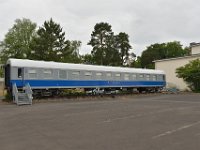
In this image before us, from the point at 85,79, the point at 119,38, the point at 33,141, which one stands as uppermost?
the point at 119,38

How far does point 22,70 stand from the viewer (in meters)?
27.8

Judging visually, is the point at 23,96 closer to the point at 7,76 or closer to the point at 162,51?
the point at 7,76

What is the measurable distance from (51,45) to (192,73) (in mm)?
31538

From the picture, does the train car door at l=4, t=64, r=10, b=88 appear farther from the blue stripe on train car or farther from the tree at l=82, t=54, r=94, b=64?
the tree at l=82, t=54, r=94, b=64

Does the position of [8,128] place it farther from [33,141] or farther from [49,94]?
[49,94]

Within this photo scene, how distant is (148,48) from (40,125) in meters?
92.8

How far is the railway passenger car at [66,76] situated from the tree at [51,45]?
90.4 feet

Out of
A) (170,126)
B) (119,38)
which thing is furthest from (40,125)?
(119,38)

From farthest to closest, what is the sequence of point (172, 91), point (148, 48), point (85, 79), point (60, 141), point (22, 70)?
point (148, 48) → point (172, 91) → point (85, 79) → point (22, 70) → point (60, 141)

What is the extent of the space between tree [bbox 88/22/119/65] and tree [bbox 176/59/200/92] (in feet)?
119

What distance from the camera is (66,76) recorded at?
31359 millimetres

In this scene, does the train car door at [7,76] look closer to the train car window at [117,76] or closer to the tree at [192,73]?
the train car window at [117,76]

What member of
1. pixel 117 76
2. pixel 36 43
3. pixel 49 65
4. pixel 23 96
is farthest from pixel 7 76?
pixel 36 43

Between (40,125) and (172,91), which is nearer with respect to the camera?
(40,125)
